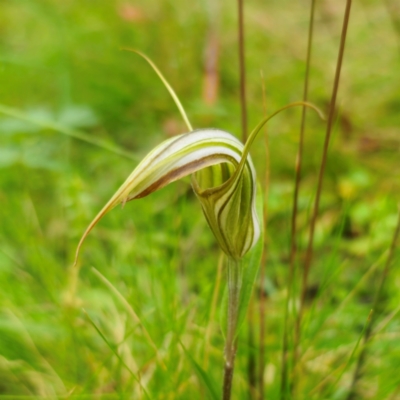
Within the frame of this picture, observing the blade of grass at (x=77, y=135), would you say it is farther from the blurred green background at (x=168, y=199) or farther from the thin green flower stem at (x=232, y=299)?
the thin green flower stem at (x=232, y=299)

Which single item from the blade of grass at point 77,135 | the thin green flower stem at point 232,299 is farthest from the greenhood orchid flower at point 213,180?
the blade of grass at point 77,135

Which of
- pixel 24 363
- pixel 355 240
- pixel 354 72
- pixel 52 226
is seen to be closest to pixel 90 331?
pixel 24 363

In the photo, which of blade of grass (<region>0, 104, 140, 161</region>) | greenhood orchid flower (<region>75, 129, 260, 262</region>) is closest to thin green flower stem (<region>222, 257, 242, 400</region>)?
greenhood orchid flower (<region>75, 129, 260, 262</region>)

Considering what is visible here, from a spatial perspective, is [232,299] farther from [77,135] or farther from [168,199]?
[168,199]

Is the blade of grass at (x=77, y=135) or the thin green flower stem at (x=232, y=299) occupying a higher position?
the blade of grass at (x=77, y=135)

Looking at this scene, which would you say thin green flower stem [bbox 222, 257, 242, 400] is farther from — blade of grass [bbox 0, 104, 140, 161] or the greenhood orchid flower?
blade of grass [bbox 0, 104, 140, 161]

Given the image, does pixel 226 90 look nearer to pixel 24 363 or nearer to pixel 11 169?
pixel 11 169

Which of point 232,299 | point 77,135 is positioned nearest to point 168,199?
point 77,135
